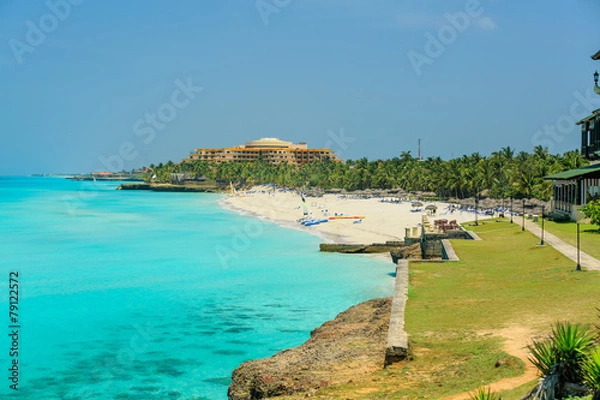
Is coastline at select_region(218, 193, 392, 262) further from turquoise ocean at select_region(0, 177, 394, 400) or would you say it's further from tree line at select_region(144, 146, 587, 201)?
tree line at select_region(144, 146, 587, 201)

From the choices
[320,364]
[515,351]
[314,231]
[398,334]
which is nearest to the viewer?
[515,351]

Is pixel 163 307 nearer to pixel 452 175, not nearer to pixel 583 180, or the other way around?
pixel 583 180

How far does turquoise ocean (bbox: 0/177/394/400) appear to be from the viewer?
59.7 feet

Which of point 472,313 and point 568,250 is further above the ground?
point 568,250

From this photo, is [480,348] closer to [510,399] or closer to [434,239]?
[510,399]

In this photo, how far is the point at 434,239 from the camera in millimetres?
31344

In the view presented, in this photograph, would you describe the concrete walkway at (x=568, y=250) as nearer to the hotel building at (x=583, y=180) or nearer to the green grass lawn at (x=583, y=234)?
the green grass lawn at (x=583, y=234)

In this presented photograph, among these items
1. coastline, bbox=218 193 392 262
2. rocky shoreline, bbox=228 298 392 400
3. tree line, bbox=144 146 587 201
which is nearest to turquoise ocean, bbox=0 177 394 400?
coastline, bbox=218 193 392 262

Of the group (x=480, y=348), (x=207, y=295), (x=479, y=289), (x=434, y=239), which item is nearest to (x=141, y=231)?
(x=207, y=295)

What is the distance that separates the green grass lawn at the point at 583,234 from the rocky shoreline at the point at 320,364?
8780 mm

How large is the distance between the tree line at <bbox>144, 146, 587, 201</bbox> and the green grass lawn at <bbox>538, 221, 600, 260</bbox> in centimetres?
3353

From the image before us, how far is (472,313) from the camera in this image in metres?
13.6

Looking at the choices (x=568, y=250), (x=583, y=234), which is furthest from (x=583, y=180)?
(x=568, y=250)

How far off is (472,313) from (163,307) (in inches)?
689
